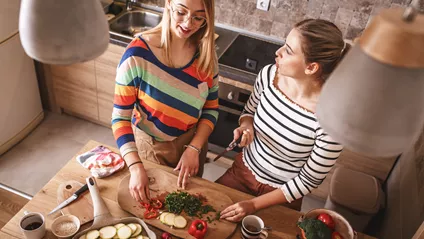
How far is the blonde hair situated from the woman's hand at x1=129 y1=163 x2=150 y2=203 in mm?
438

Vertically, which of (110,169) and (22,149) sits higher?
(110,169)

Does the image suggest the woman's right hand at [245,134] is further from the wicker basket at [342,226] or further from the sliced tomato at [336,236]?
the sliced tomato at [336,236]

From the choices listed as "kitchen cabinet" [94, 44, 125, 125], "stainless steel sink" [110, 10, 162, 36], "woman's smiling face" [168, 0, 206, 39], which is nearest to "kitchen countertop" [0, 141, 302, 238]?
"woman's smiling face" [168, 0, 206, 39]

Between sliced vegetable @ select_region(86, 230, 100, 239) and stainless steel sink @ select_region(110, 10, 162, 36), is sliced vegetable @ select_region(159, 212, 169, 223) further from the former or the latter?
stainless steel sink @ select_region(110, 10, 162, 36)

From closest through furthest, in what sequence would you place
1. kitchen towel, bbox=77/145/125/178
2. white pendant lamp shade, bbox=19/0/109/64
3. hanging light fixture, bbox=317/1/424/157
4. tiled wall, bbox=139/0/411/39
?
hanging light fixture, bbox=317/1/424/157, white pendant lamp shade, bbox=19/0/109/64, kitchen towel, bbox=77/145/125/178, tiled wall, bbox=139/0/411/39

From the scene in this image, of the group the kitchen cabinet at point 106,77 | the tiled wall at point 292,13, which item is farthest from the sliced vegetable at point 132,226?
the tiled wall at point 292,13

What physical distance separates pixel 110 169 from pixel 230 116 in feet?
3.92

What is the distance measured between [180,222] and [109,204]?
0.94ft

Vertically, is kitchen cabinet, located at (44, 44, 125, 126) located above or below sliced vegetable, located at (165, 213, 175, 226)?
below

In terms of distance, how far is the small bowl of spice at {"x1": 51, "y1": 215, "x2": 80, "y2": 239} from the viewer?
1.36 metres

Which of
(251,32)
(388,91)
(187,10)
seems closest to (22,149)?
(251,32)

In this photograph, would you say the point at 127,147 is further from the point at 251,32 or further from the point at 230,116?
the point at 251,32

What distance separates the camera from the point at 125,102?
154 centimetres

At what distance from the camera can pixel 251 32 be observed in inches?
111
